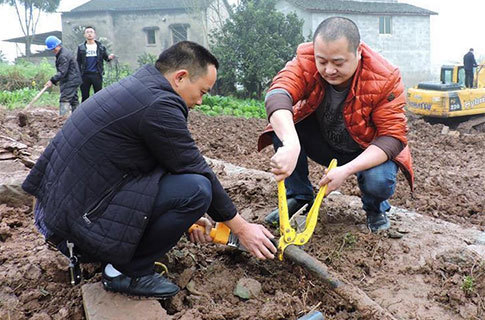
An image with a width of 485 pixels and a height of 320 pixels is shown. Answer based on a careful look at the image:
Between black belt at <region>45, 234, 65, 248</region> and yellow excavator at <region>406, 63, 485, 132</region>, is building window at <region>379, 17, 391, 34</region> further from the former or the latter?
black belt at <region>45, 234, 65, 248</region>

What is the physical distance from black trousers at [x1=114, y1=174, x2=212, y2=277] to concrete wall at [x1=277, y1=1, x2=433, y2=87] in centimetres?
2040

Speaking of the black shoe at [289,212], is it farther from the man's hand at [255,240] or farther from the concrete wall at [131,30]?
the concrete wall at [131,30]

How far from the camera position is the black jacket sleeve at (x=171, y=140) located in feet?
6.05

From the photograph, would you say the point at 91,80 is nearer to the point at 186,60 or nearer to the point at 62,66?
the point at 62,66

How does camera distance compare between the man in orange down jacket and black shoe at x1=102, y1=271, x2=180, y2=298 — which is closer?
black shoe at x1=102, y1=271, x2=180, y2=298

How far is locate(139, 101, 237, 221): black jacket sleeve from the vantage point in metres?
1.84

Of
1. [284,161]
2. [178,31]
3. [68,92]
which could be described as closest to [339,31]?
[284,161]

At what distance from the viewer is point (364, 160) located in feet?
7.98

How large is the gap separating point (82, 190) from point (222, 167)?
2466 millimetres

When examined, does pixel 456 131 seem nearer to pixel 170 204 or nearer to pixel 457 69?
pixel 457 69

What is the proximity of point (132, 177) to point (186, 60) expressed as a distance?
22.2 inches

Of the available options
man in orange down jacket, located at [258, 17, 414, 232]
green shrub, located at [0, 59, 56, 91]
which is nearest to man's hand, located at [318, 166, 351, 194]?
man in orange down jacket, located at [258, 17, 414, 232]

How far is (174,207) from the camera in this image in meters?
1.94

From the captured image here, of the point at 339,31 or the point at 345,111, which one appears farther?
the point at 345,111
